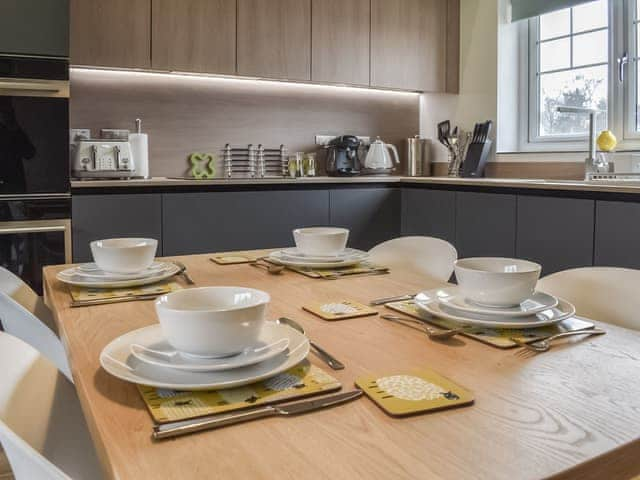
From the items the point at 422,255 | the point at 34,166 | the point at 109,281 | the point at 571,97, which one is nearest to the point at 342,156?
the point at 571,97

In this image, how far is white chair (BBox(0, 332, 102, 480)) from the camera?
81cm

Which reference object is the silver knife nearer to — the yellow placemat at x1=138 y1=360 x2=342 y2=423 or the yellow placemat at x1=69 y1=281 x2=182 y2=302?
the yellow placemat at x1=138 y1=360 x2=342 y2=423

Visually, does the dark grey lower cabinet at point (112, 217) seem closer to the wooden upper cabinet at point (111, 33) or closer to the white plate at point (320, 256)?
the wooden upper cabinet at point (111, 33)

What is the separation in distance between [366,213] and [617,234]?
60.7 inches

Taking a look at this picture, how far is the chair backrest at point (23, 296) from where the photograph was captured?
1.62m

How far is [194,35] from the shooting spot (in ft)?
11.3

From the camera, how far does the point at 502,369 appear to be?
78 centimetres

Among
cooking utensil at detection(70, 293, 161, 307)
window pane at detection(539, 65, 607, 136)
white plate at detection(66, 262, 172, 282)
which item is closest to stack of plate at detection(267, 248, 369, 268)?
white plate at detection(66, 262, 172, 282)

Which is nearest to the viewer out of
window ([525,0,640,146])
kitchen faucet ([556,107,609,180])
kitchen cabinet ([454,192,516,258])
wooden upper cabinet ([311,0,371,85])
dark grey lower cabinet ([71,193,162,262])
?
dark grey lower cabinet ([71,193,162,262])

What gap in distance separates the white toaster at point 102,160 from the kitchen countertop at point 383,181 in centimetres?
15

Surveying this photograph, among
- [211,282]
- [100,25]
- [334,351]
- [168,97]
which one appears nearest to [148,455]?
[334,351]

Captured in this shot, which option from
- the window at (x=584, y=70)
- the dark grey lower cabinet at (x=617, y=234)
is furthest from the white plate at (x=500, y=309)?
the window at (x=584, y=70)

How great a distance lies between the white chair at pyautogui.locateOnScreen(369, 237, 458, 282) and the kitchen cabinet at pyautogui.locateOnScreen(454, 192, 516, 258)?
47.4 inches

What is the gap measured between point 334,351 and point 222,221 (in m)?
2.53
